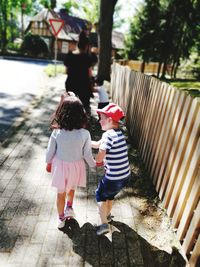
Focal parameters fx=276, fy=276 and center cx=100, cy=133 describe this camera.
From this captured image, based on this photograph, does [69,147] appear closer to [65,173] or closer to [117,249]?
[65,173]

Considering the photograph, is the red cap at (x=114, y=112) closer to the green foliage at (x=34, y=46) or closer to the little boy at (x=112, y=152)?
the little boy at (x=112, y=152)

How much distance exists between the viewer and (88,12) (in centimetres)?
3969

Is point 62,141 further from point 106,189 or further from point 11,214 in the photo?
point 11,214

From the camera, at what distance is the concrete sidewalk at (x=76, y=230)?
2.84 meters

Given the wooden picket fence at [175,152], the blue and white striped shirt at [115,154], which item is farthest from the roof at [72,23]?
the blue and white striped shirt at [115,154]

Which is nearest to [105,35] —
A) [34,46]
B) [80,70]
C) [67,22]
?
[80,70]

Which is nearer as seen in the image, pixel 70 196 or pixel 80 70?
pixel 70 196

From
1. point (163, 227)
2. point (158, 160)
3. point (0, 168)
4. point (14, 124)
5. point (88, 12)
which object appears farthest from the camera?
point (88, 12)

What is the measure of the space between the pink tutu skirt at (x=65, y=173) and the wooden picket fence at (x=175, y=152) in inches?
46.5

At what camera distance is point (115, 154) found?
283 cm

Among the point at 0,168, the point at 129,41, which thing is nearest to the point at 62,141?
the point at 0,168

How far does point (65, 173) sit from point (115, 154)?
0.58 meters

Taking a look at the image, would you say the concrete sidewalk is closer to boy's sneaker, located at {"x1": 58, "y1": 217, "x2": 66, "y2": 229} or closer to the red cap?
boy's sneaker, located at {"x1": 58, "y1": 217, "x2": 66, "y2": 229}

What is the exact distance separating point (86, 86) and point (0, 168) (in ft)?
7.90
